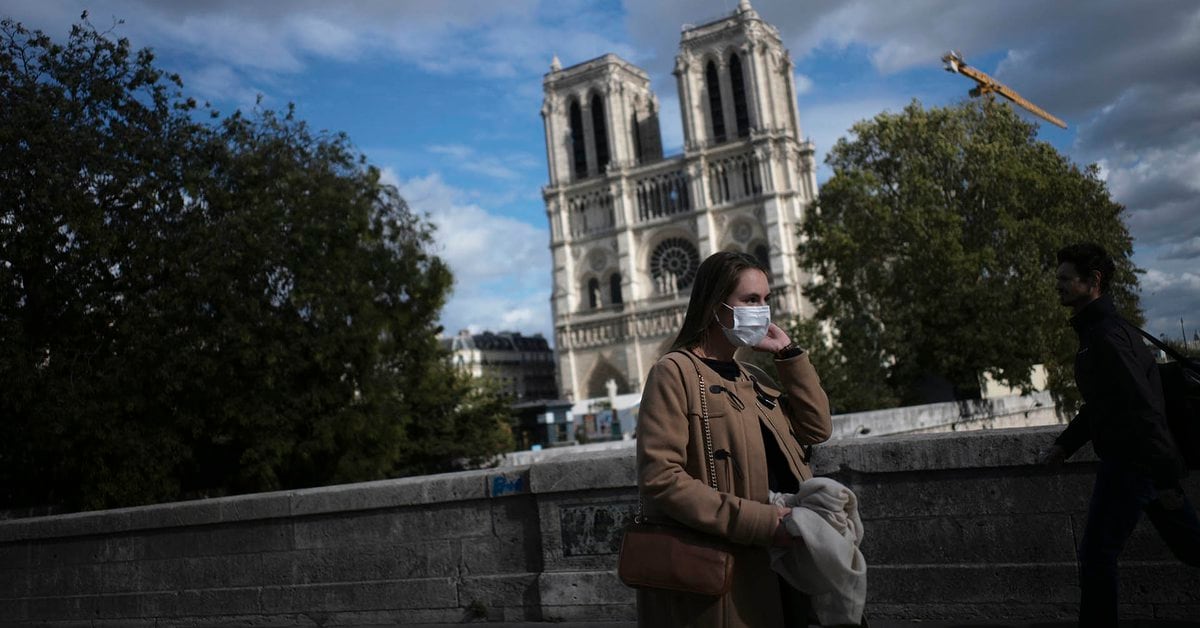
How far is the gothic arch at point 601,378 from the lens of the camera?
75.7 metres

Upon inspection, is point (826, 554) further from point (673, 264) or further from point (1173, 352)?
point (673, 264)

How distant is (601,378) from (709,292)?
243 feet

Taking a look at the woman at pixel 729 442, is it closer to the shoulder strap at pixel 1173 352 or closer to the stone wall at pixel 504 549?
the shoulder strap at pixel 1173 352

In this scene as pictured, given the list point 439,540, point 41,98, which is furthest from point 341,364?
point 439,540

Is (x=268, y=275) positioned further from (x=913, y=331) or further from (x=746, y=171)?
(x=746, y=171)

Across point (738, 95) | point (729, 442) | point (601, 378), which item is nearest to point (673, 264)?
point (601, 378)

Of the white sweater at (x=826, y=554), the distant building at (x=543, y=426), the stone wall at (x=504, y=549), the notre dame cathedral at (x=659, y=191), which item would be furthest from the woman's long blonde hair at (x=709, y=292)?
the notre dame cathedral at (x=659, y=191)

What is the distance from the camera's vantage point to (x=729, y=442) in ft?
9.36

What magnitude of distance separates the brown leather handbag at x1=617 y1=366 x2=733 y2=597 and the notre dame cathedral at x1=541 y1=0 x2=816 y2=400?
219 ft

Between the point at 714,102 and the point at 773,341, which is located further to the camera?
the point at 714,102

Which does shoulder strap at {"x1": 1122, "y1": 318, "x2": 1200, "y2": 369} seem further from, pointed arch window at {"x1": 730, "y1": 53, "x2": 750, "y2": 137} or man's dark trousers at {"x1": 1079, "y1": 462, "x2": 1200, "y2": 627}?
pointed arch window at {"x1": 730, "y1": 53, "x2": 750, "y2": 137}

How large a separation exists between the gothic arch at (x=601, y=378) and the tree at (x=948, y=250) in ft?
133

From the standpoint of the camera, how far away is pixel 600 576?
6160mm

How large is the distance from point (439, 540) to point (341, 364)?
503 inches
